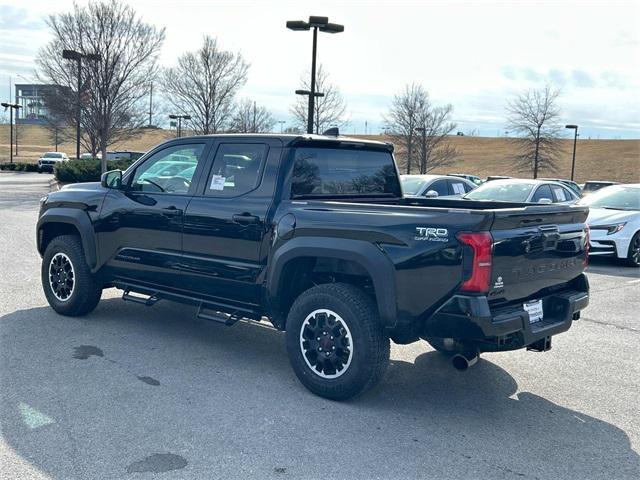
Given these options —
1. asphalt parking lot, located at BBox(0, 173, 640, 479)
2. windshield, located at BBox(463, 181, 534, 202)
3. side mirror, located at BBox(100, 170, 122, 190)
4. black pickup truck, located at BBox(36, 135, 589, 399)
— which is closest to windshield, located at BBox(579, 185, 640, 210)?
windshield, located at BBox(463, 181, 534, 202)

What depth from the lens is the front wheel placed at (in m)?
4.55

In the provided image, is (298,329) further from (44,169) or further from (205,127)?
(44,169)

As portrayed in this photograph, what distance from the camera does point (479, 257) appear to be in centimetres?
409

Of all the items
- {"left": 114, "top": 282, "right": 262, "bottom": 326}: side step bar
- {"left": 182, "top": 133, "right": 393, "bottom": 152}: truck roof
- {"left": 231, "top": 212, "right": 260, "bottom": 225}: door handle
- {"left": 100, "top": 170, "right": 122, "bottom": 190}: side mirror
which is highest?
{"left": 182, "top": 133, "right": 393, "bottom": 152}: truck roof

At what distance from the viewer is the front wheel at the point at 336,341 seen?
4.55 metres

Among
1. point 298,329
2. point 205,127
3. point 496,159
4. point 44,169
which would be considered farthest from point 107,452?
point 496,159

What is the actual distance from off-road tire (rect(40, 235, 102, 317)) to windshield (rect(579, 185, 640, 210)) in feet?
31.4

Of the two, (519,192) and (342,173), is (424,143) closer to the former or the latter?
(519,192)

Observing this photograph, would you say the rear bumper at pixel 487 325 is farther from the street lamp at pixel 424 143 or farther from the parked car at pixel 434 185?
the street lamp at pixel 424 143

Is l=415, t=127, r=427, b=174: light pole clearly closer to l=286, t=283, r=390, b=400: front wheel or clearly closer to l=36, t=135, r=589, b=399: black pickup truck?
l=36, t=135, r=589, b=399: black pickup truck

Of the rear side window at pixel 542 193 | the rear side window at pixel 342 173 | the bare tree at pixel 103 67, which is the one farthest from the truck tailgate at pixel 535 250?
the bare tree at pixel 103 67

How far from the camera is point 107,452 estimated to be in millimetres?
3768

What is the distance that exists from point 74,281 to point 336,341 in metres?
3.31

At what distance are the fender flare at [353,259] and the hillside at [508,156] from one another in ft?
190
